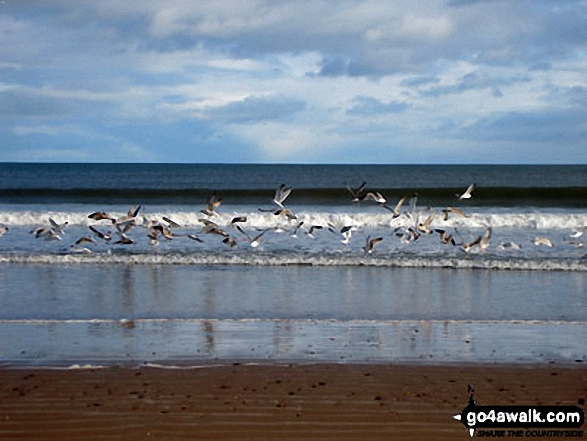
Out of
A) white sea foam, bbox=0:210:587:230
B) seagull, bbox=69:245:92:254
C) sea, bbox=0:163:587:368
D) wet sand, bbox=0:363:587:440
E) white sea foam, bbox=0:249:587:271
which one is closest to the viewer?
wet sand, bbox=0:363:587:440

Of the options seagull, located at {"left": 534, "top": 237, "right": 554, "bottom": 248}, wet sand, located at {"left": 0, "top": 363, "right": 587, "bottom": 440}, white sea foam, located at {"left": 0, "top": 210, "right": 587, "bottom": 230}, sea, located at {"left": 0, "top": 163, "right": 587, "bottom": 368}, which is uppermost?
white sea foam, located at {"left": 0, "top": 210, "right": 587, "bottom": 230}

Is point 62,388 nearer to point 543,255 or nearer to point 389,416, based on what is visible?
point 389,416

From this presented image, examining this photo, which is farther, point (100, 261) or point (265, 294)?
point (100, 261)

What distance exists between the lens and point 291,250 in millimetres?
16453

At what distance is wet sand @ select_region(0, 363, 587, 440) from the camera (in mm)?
5539

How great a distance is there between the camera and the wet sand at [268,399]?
5539 millimetres

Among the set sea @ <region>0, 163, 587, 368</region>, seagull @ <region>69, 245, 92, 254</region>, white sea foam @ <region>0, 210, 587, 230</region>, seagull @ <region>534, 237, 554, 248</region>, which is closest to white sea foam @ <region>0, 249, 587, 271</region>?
sea @ <region>0, 163, 587, 368</region>

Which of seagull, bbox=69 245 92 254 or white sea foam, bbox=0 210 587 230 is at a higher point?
white sea foam, bbox=0 210 587 230

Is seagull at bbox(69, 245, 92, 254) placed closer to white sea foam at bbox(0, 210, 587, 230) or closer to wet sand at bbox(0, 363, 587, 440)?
white sea foam at bbox(0, 210, 587, 230)

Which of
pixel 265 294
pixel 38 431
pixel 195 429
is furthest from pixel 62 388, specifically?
pixel 265 294

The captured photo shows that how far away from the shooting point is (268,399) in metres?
6.17

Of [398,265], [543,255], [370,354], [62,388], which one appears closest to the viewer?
[62,388]

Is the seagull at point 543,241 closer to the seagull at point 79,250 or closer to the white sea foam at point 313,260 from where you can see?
the white sea foam at point 313,260

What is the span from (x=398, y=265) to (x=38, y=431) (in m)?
9.91
